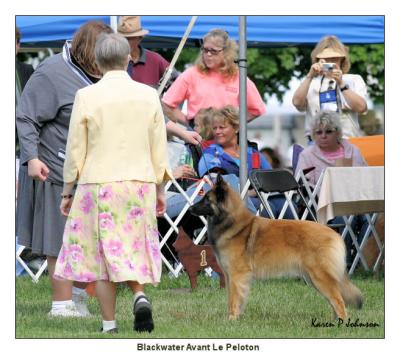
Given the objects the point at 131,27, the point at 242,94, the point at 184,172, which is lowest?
the point at 184,172

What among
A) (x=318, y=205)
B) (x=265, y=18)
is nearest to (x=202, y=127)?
(x=318, y=205)

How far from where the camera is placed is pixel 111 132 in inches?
193

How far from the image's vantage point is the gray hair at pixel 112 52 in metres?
4.98

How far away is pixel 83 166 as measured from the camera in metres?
4.98

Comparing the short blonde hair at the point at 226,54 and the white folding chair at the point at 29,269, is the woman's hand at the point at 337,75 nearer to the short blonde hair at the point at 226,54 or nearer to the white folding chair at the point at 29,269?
the short blonde hair at the point at 226,54

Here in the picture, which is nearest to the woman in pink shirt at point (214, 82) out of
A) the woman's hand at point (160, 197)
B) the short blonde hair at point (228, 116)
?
the short blonde hair at point (228, 116)

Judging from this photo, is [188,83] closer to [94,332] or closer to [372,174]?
[372,174]

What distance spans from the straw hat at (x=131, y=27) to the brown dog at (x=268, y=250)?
2.52 meters

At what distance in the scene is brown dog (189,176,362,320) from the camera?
592cm

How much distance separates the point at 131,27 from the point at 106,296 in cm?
380

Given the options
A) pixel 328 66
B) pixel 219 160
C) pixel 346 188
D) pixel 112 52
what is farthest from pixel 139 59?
pixel 112 52

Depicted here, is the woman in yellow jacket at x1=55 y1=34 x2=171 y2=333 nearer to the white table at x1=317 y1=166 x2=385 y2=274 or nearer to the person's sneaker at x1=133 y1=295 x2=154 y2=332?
the person's sneaker at x1=133 y1=295 x2=154 y2=332

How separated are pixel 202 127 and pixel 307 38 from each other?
7.32 feet

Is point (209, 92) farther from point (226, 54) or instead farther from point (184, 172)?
point (184, 172)
